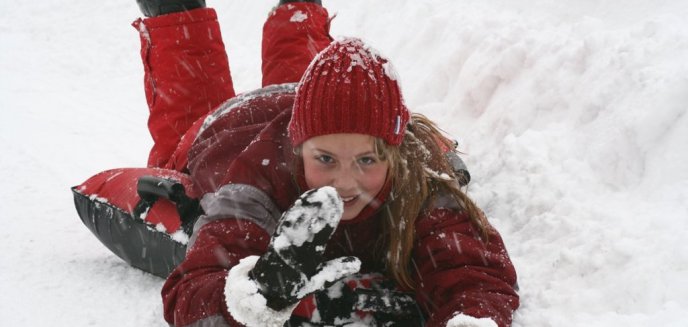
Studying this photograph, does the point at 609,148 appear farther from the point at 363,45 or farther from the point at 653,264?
the point at 363,45

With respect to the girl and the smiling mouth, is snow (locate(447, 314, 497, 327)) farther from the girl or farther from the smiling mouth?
the smiling mouth

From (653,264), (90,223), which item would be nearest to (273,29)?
(90,223)

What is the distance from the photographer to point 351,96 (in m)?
2.06

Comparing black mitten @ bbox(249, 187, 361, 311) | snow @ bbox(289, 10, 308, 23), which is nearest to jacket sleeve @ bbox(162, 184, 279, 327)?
black mitten @ bbox(249, 187, 361, 311)

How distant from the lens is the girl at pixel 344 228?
5.97 ft

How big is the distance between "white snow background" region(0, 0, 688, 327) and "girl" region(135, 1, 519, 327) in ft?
1.02

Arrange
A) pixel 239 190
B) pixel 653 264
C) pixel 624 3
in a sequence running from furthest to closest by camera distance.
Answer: pixel 624 3
pixel 239 190
pixel 653 264

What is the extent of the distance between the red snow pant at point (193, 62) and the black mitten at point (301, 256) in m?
2.02

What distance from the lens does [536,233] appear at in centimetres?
255

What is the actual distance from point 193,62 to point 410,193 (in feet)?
6.71

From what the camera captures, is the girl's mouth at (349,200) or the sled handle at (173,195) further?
the sled handle at (173,195)

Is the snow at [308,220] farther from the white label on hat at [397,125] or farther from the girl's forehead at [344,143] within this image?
the white label on hat at [397,125]

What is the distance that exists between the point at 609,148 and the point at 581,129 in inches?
9.7

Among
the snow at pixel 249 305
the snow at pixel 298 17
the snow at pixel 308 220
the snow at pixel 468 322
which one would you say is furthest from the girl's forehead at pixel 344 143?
the snow at pixel 298 17
